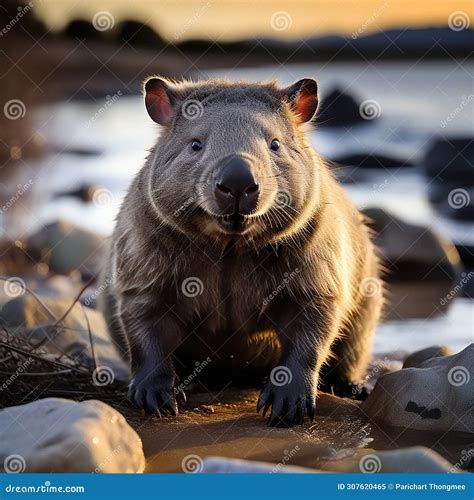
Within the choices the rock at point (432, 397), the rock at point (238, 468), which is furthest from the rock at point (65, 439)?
the rock at point (432, 397)

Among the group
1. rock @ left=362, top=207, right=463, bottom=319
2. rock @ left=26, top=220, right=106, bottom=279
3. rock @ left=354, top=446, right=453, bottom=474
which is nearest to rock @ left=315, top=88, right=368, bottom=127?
rock @ left=362, top=207, right=463, bottom=319

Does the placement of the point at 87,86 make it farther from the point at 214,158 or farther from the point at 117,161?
the point at 214,158

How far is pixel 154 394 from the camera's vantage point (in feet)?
21.7

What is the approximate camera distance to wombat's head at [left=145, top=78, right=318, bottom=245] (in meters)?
5.95

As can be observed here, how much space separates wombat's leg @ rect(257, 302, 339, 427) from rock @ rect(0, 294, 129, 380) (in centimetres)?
165

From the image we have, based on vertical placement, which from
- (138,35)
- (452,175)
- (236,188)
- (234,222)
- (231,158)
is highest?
Result: (138,35)

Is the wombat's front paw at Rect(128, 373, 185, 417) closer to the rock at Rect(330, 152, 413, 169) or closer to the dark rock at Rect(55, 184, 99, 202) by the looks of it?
the dark rock at Rect(55, 184, 99, 202)

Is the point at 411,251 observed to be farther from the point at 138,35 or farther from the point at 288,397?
the point at 288,397

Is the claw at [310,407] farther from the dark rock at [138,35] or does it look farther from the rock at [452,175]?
the dark rock at [138,35]

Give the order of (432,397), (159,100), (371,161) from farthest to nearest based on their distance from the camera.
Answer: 1. (371,161)
2. (159,100)
3. (432,397)

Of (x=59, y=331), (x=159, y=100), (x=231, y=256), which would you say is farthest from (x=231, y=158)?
(x=59, y=331)

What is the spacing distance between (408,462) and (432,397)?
137 cm

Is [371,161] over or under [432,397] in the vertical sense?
over

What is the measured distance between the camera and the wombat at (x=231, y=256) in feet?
20.8
